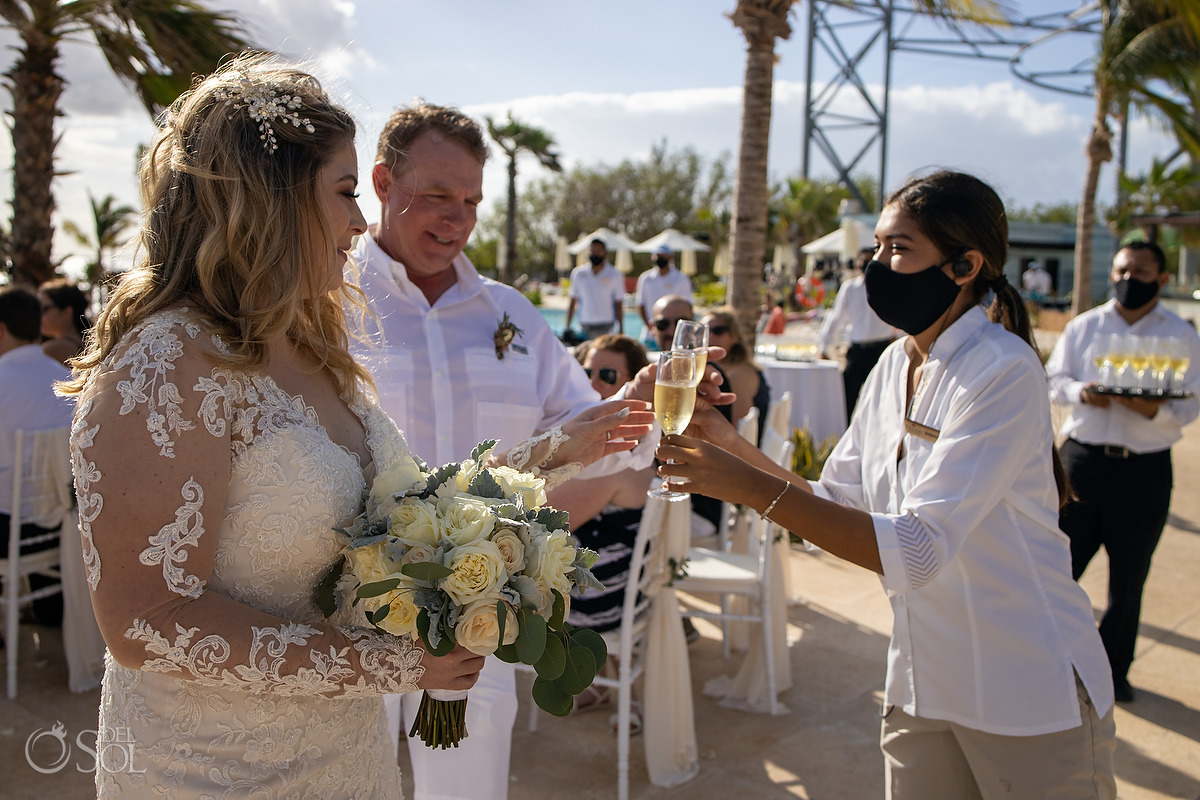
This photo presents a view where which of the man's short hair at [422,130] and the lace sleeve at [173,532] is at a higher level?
the man's short hair at [422,130]

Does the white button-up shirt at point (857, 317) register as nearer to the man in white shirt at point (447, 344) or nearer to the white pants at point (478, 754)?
the man in white shirt at point (447, 344)

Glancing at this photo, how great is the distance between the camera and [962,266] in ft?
7.38

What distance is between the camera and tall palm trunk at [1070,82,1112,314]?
14.0 metres

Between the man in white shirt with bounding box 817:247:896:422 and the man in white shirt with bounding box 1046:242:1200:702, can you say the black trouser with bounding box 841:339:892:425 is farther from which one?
the man in white shirt with bounding box 1046:242:1200:702

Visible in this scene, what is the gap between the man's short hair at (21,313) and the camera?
189 inches

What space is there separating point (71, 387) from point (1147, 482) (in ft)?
16.3

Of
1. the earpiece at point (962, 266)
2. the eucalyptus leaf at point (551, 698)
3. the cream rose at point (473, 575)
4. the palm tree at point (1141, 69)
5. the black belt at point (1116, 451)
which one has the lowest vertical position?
the eucalyptus leaf at point (551, 698)

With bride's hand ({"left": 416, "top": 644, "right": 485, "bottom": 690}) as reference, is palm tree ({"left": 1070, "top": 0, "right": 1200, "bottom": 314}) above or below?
above

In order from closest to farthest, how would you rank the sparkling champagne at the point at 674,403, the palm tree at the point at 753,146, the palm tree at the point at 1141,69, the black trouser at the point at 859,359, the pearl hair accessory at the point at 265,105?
1. the pearl hair accessory at the point at 265,105
2. the sparkling champagne at the point at 674,403
3. the palm tree at the point at 753,146
4. the black trouser at the point at 859,359
5. the palm tree at the point at 1141,69

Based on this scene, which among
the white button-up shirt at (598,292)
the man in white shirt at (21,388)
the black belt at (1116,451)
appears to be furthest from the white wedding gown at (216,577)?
the white button-up shirt at (598,292)

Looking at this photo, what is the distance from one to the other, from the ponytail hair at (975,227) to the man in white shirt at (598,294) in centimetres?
1106

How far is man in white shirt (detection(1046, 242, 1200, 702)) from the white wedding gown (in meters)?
4.16

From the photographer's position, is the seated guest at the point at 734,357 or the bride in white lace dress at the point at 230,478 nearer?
the bride in white lace dress at the point at 230,478

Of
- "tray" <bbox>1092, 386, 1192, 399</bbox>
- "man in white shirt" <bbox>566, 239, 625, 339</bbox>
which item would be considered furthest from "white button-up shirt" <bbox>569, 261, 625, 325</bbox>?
"tray" <bbox>1092, 386, 1192, 399</bbox>
